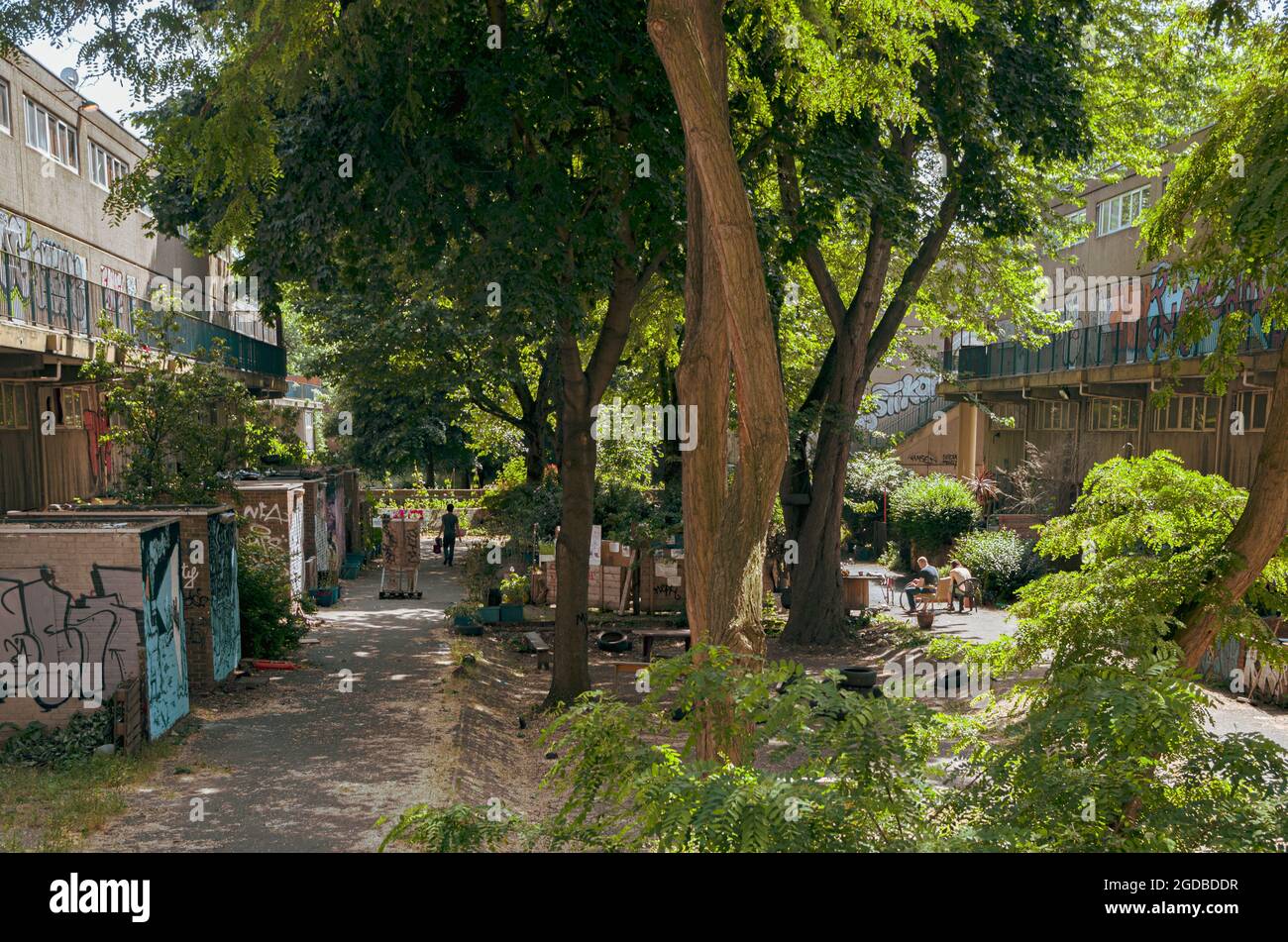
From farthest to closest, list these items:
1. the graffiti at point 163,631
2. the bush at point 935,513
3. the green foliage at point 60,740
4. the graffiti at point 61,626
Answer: the bush at point 935,513 < the graffiti at point 163,631 < the graffiti at point 61,626 < the green foliage at point 60,740

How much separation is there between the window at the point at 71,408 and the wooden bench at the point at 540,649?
32.8ft

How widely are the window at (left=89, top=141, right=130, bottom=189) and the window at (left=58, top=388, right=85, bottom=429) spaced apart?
5.98m

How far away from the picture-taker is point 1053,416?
3812cm

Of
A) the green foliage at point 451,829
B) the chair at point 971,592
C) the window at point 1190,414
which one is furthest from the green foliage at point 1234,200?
the window at point 1190,414

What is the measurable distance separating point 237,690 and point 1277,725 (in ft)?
44.8

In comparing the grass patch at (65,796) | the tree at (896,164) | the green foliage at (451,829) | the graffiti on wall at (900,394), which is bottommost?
the grass patch at (65,796)

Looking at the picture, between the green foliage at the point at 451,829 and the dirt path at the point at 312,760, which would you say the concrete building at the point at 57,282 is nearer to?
the dirt path at the point at 312,760

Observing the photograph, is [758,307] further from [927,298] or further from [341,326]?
[341,326]

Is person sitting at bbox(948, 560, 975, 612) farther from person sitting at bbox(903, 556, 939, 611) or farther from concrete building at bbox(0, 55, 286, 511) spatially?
concrete building at bbox(0, 55, 286, 511)

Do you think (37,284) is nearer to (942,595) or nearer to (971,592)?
(942,595)

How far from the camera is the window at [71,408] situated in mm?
23016

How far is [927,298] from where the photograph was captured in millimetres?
25125

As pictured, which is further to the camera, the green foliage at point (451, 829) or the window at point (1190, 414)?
the window at point (1190, 414)

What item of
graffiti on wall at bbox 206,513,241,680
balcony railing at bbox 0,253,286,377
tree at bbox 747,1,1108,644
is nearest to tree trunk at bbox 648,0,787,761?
tree at bbox 747,1,1108,644
